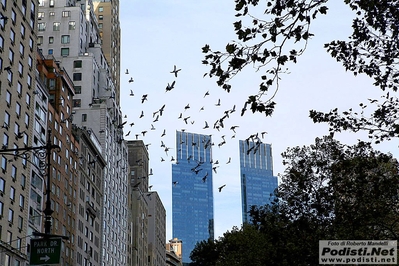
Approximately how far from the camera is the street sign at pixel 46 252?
2441 cm

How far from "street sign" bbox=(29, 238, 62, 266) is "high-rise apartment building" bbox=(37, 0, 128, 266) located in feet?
289

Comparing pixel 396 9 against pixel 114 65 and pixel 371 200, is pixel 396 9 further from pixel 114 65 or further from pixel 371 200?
pixel 114 65

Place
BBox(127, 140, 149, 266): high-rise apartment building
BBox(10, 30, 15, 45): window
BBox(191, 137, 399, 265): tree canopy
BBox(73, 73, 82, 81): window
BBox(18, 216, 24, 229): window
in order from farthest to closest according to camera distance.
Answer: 1. BBox(127, 140, 149, 266): high-rise apartment building
2. BBox(73, 73, 82, 81): window
3. BBox(10, 30, 15, 45): window
4. BBox(18, 216, 24, 229): window
5. BBox(191, 137, 399, 265): tree canopy

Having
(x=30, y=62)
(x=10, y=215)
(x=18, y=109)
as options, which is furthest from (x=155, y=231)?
(x=10, y=215)

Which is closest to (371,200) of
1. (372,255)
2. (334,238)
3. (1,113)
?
(372,255)

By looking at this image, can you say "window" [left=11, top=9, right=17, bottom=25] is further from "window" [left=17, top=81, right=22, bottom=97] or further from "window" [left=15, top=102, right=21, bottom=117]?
"window" [left=15, top=102, right=21, bottom=117]

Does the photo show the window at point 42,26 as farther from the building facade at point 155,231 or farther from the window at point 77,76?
the building facade at point 155,231

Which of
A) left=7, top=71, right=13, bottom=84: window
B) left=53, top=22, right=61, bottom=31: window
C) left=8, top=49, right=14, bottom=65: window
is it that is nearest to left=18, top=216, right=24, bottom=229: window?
left=7, top=71, right=13, bottom=84: window

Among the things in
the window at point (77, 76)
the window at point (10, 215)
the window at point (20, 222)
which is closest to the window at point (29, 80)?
the window at point (20, 222)

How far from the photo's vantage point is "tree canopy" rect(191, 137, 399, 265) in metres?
30.5

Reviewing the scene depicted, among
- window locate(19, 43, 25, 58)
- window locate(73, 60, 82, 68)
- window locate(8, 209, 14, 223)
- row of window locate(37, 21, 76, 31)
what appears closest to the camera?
window locate(8, 209, 14, 223)

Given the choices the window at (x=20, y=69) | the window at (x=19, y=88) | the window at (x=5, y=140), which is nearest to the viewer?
the window at (x=5, y=140)

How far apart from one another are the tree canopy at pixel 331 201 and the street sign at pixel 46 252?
10.4 m

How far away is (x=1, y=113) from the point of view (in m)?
65.9
